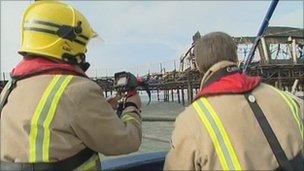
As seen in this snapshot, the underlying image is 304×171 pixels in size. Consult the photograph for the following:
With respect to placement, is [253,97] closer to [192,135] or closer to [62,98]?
[192,135]

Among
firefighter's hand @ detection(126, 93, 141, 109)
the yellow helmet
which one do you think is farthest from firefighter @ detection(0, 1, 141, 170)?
firefighter's hand @ detection(126, 93, 141, 109)

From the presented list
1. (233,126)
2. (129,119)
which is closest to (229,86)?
(233,126)

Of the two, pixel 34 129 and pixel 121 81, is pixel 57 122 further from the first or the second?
pixel 121 81

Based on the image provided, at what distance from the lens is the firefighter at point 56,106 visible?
7.24 feet

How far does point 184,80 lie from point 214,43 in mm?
40018

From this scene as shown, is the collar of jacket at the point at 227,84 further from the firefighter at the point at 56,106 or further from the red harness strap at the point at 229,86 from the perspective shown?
the firefighter at the point at 56,106

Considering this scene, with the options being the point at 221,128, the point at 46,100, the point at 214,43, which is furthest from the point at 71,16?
the point at 221,128

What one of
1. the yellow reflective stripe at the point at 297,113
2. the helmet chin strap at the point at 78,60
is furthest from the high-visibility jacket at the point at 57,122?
the yellow reflective stripe at the point at 297,113

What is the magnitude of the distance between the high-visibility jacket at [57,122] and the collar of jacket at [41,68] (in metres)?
0.03

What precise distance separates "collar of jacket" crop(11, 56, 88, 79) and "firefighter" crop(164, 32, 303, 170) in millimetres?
565

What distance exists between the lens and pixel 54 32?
2395 mm

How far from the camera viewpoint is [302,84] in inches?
1608

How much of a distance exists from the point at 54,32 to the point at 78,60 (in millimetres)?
179

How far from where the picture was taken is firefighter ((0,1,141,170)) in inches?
86.9
